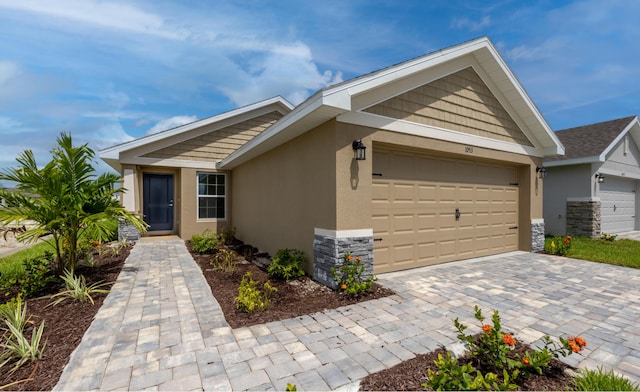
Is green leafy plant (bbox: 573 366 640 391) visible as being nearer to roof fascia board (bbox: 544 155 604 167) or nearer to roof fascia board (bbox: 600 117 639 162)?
roof fascia board (bbox: 544 155 604 167)

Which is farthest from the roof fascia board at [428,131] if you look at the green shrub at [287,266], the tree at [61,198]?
the tree at [61,198]

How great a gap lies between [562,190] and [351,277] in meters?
11.7

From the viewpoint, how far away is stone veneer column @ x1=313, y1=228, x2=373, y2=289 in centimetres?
442

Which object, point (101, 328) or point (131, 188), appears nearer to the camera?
point (101, 328)

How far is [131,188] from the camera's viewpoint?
8961 mm

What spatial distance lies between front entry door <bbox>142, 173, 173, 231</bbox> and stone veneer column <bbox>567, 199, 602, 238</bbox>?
15.5 metres

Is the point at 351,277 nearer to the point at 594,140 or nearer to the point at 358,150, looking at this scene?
the point at 358,150

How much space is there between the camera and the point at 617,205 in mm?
11914

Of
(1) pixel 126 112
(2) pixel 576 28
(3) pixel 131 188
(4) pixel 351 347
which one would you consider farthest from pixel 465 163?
(1) pixel 126 112

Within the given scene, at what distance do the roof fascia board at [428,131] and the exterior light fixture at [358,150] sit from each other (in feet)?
1.18

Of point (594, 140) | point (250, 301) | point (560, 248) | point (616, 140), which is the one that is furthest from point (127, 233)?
point (616, 140)

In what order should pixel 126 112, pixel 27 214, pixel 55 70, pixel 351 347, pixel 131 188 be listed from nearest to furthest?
pixel 351 347
pixel 27 214
pixel 55 70
pixel 131 188
pixel 126 112

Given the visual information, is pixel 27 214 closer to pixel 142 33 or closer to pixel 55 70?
pixel 55 70

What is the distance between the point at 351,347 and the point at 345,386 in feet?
1.91
